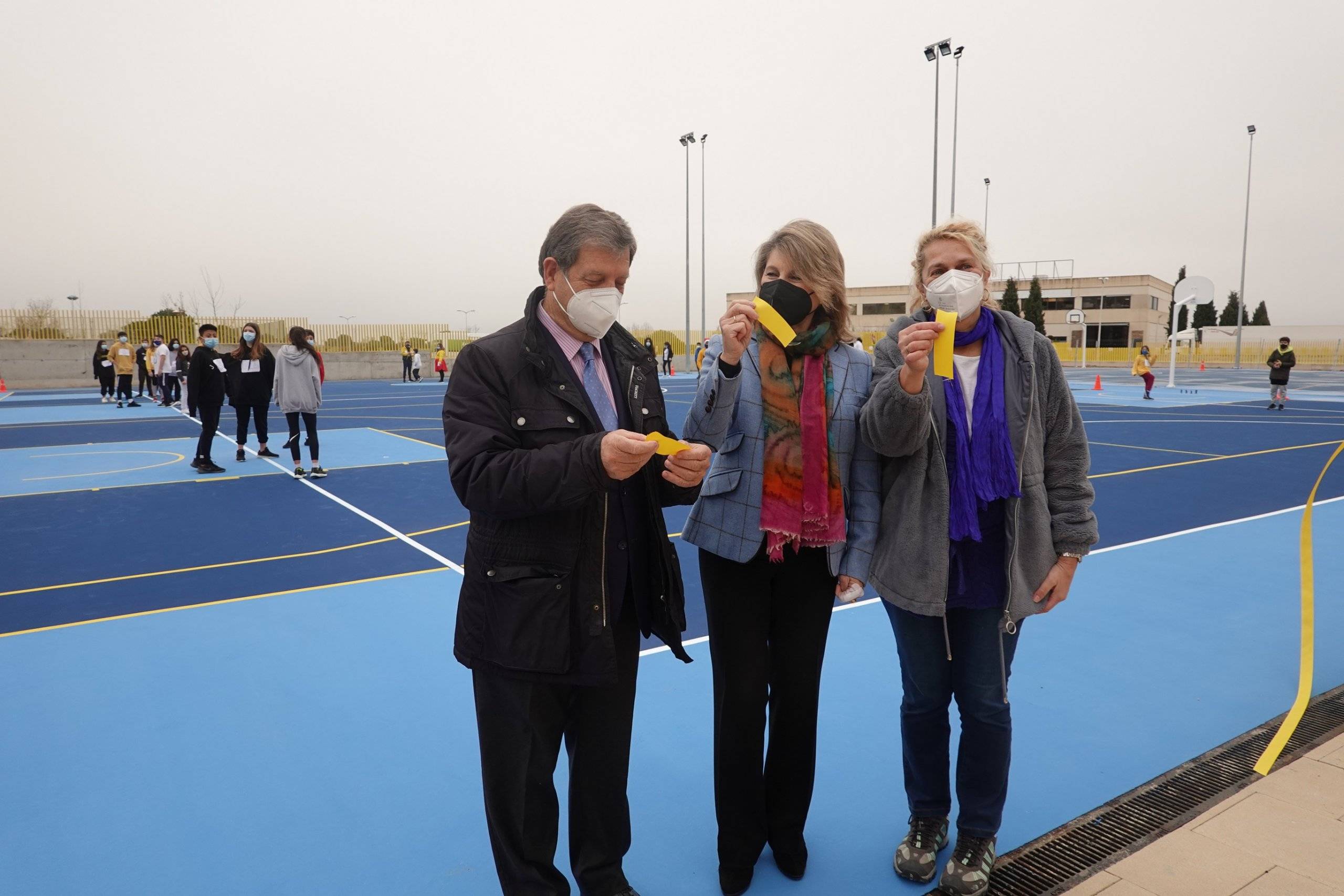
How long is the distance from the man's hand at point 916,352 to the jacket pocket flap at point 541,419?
0.92m

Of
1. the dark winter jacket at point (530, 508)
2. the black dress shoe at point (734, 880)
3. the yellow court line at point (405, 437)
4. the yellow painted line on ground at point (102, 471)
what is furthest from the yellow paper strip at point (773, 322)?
the yellow court line at point (405, 437)

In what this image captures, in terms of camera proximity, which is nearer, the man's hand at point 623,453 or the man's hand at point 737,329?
the man's hand at point 623,453

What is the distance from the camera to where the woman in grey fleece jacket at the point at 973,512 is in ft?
8.06

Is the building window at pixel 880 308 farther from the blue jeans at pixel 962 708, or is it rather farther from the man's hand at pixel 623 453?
the man's hand at pixel 623 453

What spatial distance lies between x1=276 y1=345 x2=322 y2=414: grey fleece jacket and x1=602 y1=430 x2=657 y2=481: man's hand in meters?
8.78

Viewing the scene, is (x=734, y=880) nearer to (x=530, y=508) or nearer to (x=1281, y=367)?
(x=530, y=508)

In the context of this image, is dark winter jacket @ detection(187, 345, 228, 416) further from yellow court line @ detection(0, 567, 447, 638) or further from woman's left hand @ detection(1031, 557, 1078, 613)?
woman's left hand @ detection(1031, 557, 1078, 613)

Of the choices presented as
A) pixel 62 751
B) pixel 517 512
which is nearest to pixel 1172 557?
pixel 517 512

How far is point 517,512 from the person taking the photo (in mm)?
2020

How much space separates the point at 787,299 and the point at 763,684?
119 cm

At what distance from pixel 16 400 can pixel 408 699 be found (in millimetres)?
27655

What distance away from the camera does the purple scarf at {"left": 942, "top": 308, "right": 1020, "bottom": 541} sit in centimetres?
245

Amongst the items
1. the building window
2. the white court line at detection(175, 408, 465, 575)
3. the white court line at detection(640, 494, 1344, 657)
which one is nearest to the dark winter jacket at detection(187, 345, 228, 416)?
the white court line at detection(175, 408, 465, 575)

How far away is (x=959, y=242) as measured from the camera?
2523 mm
